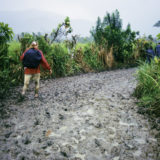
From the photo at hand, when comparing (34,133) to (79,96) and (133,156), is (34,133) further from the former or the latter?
(79,96)

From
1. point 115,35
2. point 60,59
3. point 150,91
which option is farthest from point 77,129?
point 115,35

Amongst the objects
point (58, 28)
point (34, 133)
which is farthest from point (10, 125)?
point (58, 28)

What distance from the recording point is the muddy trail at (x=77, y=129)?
9.38 ft

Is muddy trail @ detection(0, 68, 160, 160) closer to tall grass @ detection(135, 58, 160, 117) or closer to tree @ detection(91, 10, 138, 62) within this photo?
tall grass @ detection(135, 58, 160, 117)

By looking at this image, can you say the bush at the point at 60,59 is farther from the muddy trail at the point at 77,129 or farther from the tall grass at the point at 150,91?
the tall grass at the point at 150,91

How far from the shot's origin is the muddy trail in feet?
9.38

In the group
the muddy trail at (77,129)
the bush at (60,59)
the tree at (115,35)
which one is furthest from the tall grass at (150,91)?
the tree at (115,35)

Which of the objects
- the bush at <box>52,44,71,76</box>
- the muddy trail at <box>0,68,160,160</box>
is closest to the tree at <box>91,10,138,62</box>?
the bush at <box>52,44,71,76</box>

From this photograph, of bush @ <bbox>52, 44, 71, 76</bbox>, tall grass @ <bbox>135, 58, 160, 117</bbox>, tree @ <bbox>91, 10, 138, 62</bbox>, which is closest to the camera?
tall grass @ <bbox>135, 58, 160, 117</bbox>

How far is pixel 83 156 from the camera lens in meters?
2.79

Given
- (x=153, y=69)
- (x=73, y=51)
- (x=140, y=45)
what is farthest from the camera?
(x=140, y=45)

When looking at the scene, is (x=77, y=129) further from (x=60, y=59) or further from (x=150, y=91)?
(x=60, y=59)

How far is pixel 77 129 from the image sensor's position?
3594 millimetres

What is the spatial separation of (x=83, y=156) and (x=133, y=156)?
2.64 feet
